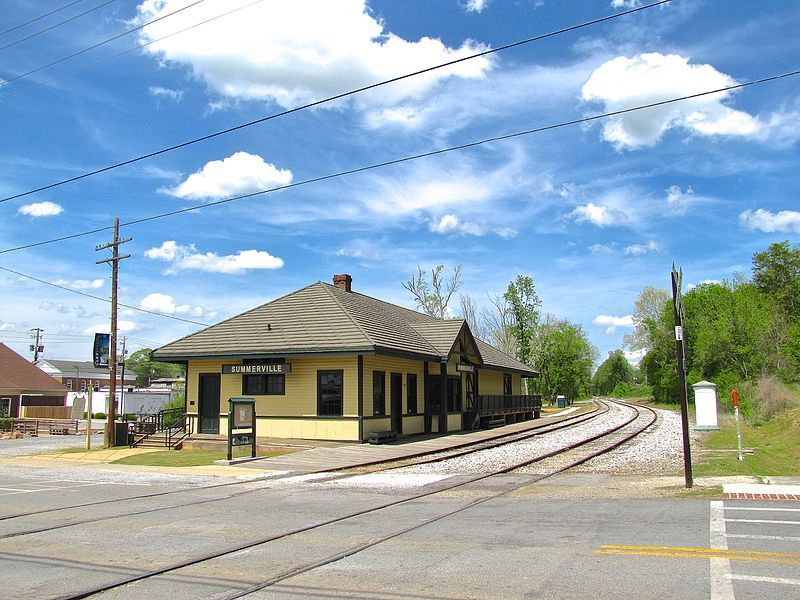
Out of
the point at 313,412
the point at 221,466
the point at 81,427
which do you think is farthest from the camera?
the point at 81,427

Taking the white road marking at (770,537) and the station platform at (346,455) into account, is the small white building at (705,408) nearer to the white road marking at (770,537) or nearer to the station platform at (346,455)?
the station platform at (346,455)

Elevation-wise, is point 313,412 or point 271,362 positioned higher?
point 271,362

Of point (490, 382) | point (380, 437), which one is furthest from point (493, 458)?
point (490, 382)

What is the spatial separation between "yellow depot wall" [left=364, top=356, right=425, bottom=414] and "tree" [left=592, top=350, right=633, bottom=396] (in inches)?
5474

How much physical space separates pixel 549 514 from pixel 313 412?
15.3m

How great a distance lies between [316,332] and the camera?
25469 mm

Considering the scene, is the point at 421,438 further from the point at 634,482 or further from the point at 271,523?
the point at 271,523

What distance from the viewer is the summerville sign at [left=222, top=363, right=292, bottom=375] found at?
25.1 metres

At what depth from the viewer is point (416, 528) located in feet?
31.6

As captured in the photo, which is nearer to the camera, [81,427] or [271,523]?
[271,523]

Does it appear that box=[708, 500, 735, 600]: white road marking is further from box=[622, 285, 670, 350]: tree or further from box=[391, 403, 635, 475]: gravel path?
box=[622, 285, 670, 350]: tree

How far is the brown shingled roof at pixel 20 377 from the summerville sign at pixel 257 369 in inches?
1325

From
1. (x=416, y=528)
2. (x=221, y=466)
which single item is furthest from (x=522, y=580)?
(x=221, y=466)

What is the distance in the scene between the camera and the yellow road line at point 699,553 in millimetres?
7193
